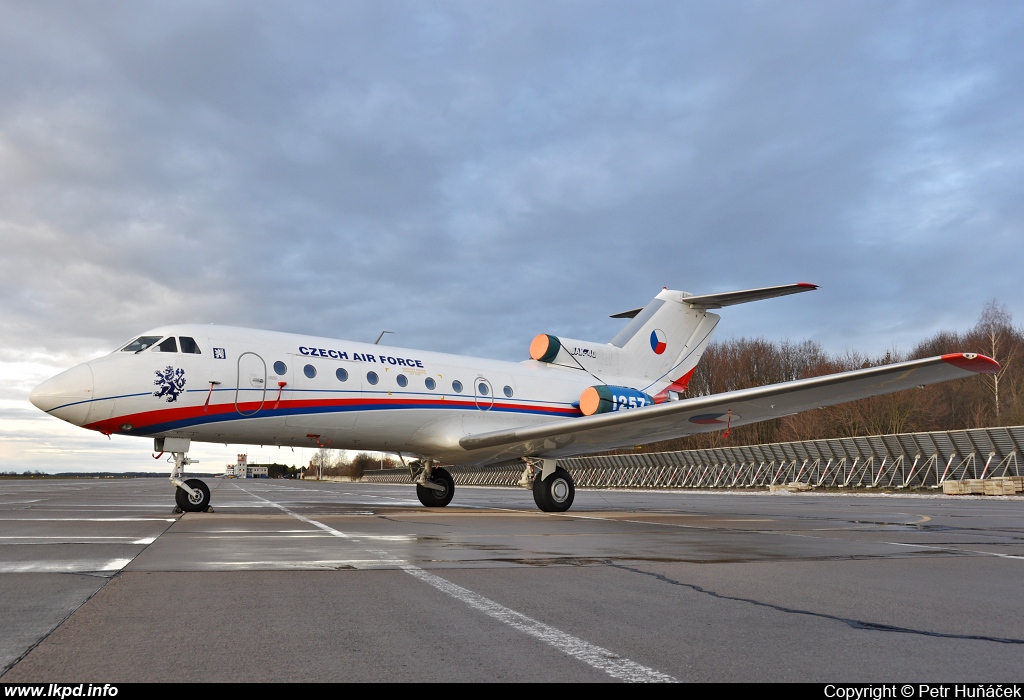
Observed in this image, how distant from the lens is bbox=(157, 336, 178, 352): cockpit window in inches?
560

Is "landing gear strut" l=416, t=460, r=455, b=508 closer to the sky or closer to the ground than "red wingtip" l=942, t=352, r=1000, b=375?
closer to the ground

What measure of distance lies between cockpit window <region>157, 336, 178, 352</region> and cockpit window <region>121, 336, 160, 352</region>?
170 millimetres

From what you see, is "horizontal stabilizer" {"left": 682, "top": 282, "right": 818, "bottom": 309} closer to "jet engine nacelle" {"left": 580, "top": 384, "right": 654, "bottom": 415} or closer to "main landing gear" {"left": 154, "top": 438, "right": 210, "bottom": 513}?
"jet engine nacelle" {"left": 580, "top": 384, "right": 654, "bottom": 415}

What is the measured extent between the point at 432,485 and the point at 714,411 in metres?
7.81

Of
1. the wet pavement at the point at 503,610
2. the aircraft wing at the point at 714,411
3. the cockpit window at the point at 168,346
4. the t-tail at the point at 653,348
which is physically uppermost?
the t-tail at the point at 653,348

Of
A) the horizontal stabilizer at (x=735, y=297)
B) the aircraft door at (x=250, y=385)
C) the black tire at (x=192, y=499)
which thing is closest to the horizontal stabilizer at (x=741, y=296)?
the horizontal stabilizer at (x=735, y=297)

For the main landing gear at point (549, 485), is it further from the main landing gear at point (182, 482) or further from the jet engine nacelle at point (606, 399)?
the main landing gear at point (182, 482)

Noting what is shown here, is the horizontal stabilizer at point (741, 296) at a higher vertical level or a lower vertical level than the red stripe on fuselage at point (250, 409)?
higher

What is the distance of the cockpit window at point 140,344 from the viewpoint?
14161 millimetres

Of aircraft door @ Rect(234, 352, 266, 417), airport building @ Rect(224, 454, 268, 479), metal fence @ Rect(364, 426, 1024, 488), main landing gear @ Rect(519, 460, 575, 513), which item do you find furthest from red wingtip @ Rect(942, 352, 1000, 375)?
airport building @ Rect(224, 454, 268, 479)

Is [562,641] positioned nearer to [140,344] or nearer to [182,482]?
[182,482]

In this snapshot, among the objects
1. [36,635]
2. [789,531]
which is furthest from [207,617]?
[789,531]

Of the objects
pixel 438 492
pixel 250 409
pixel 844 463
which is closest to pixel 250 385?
pixel 250 409

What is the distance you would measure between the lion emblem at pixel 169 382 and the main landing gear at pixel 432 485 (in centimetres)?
696
